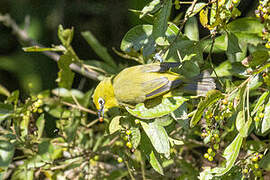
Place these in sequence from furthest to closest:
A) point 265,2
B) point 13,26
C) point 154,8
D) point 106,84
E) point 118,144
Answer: point 13,26 → point 118,144 → point 106,84 → point 154,8 → point 265,2

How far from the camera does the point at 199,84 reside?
1564 millimetres

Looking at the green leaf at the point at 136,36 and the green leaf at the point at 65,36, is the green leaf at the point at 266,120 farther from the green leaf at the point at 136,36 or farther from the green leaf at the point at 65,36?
the green leaf at the point at 65,36

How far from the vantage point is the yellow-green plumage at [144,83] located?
156 centimetres

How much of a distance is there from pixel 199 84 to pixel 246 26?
40 centimetres

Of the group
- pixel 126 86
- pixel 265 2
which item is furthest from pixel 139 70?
pixel 265 2

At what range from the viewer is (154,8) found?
147 cm

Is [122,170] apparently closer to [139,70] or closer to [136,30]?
[139,70]

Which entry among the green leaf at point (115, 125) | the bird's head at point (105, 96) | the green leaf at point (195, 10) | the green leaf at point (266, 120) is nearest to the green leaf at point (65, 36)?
the bird's head at point (105, 96)

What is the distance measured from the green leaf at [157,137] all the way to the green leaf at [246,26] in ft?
1.98

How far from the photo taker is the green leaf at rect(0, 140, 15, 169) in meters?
1.79

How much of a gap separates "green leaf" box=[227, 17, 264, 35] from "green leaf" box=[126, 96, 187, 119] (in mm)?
488

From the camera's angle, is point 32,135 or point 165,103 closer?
point 165,103

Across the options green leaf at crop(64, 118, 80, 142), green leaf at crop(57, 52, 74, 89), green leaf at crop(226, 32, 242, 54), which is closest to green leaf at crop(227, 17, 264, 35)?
green leaf at crop(226, 32, 242, 54)

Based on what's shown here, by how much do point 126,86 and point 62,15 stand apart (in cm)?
166
